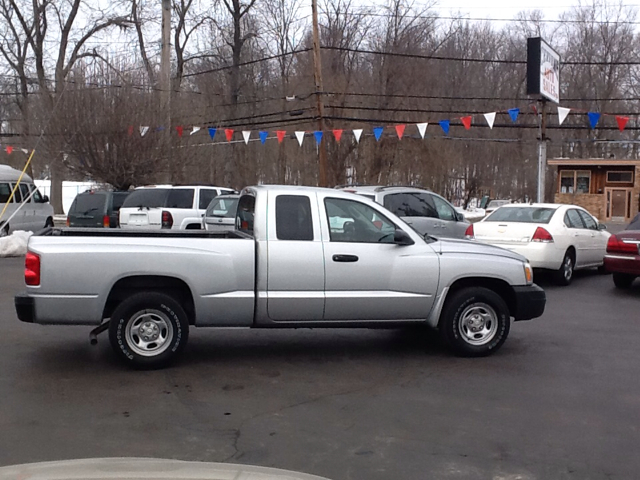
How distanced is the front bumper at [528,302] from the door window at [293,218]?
2.35 meters

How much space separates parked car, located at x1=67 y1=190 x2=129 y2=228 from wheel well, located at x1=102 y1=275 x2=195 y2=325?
14.1 m

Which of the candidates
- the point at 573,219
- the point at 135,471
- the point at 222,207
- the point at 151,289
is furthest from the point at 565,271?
the point at 135,471

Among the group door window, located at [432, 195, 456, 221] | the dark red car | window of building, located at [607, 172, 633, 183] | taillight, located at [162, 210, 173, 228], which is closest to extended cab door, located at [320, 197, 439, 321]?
the dark red car

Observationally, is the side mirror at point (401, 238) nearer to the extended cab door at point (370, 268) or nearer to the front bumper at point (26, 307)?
the extended cab door at point (370, 268)

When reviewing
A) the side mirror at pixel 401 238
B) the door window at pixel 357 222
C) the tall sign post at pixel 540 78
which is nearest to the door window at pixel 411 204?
the door window at pixel 357 222

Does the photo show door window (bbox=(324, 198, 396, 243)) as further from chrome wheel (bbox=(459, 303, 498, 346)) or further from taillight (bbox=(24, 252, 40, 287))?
taillight (bbox=(24, 252, 40, 287))

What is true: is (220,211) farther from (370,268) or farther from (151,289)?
(370,268)

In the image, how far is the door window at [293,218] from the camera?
719cm

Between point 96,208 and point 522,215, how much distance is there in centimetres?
1249

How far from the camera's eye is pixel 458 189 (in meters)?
55.4

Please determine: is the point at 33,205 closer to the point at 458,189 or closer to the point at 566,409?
the point at 566,409

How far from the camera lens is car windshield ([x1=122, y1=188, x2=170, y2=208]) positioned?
59.4 ft

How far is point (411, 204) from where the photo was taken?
14.8m

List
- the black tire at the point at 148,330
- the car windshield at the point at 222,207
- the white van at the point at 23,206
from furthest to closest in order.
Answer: the white van at the point at 23,206
the car windshield at the point at 222,207
the black tire at the point at 148,330
